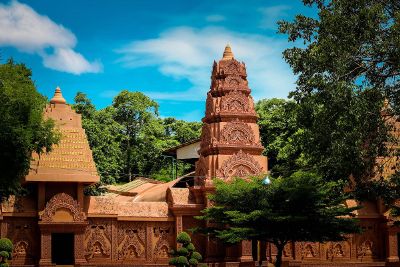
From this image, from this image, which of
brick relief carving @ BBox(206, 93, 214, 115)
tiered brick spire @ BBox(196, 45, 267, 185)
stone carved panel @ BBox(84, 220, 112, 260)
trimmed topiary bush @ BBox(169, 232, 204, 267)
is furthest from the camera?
brick relief carving @ BBox(206, 93, 214, 115)

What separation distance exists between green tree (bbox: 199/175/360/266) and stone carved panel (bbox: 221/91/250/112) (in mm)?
5161

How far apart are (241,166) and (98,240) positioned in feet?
20.9

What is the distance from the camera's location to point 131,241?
2645 centimetres

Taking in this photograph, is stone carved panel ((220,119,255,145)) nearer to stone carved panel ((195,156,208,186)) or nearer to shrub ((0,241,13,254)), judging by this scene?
stone carved panel ((195,156,208,186))

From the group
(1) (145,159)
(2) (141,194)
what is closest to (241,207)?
(2) (141,194)

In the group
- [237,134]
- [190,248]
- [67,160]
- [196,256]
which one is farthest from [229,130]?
[67,160]

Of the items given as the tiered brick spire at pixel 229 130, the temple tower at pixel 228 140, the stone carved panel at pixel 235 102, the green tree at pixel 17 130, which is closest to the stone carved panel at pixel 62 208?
the green tree at pixel 17 130

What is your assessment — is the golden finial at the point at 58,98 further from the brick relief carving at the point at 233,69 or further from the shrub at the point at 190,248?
the shrub at the point at 190,248

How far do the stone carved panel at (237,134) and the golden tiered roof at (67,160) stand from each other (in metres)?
5.60

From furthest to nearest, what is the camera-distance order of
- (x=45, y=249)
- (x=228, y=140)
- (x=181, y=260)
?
(x=228, y=140)
(x=45, y=249)
(x=181, y=260)

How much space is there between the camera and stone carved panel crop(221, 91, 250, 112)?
28.4m

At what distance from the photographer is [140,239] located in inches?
1048

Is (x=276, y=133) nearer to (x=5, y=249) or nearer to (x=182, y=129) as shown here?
(x=182, y=129)

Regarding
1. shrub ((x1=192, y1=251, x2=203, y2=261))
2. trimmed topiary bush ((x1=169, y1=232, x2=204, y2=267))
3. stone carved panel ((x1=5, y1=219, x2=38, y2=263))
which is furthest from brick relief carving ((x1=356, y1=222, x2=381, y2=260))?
stone carved panel ((x1=5, y1=219, x2=38, y2=263))
